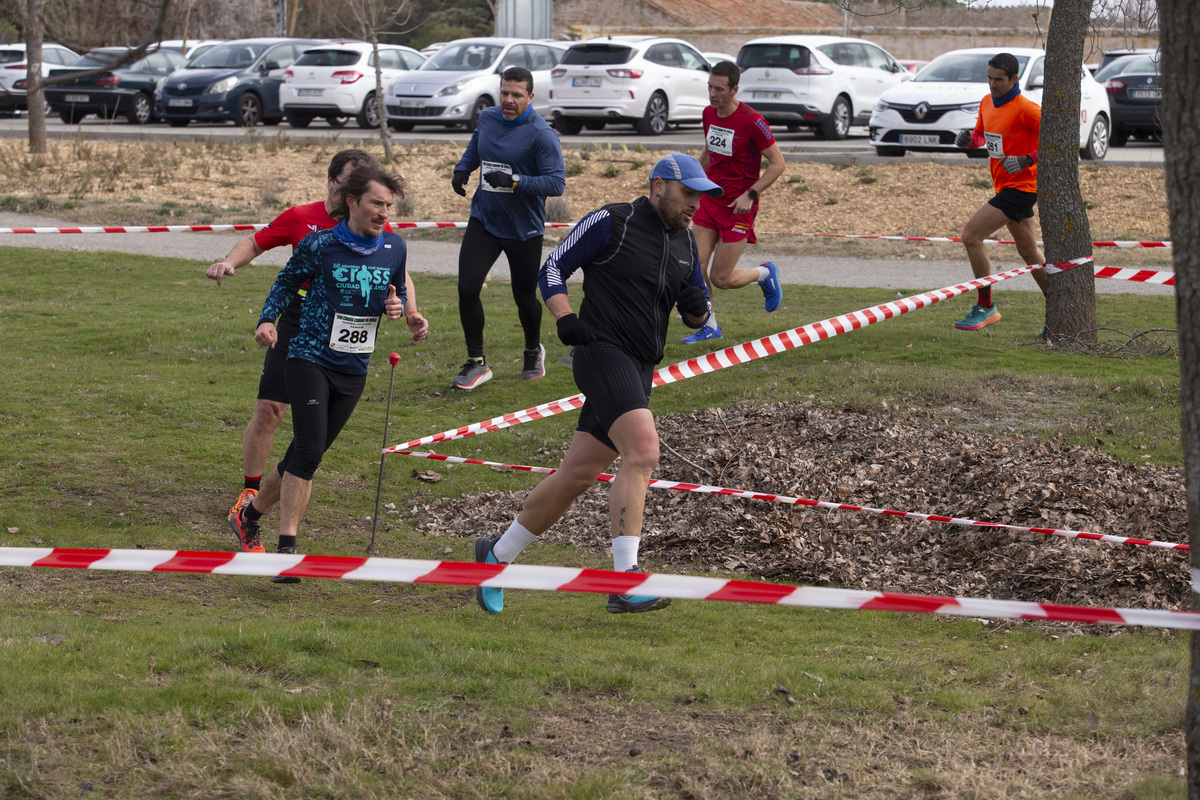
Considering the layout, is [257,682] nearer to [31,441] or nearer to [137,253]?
[31,441]

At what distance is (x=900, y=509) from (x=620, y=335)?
2081 mm

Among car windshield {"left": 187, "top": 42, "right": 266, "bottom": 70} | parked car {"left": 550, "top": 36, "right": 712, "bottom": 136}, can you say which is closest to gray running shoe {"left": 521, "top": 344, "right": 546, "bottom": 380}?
parked car {"left": 550, "top": 36, "right": 712, "bottom": 136}

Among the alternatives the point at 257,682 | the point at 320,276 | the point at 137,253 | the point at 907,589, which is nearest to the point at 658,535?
the point at 907,589

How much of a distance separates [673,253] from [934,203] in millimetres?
13123

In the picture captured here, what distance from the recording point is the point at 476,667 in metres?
4.55

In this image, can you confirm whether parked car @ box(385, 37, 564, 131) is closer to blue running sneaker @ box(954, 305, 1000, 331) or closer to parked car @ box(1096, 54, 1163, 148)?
parked car @ box(1096, 54, 1163, 148)

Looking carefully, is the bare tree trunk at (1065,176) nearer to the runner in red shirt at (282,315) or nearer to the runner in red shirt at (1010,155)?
the runner in red shirt at (1010,155)

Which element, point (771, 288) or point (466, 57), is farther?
point (466, 57)

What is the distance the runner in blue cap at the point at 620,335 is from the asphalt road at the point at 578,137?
49.9ft

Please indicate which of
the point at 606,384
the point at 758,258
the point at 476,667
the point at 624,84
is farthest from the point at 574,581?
the point at 624,84

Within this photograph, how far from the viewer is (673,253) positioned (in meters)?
5.51

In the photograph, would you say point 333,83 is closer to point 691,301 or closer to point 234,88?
point 234,88

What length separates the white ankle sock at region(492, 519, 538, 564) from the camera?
18.2 feet

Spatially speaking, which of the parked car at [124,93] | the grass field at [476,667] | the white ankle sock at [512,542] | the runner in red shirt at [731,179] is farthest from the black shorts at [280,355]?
the parked car at [124,93]
